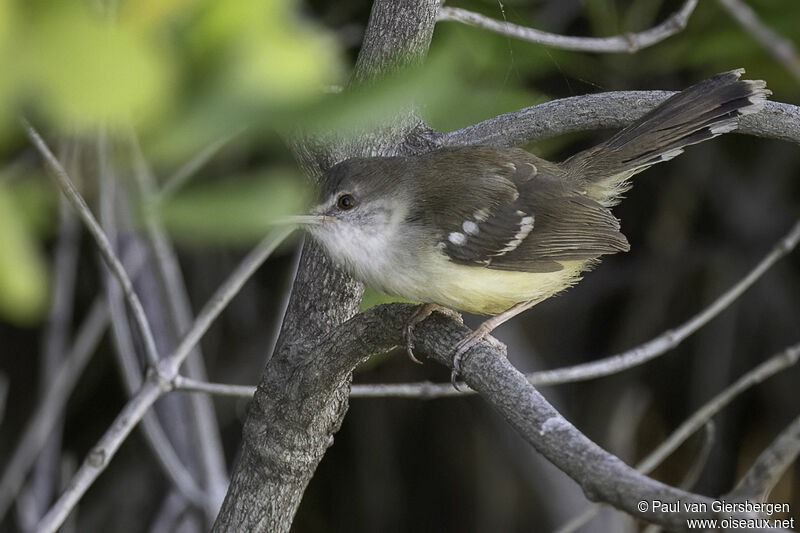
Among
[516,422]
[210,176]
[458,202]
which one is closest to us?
[516,422]

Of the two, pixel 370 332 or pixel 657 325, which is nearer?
pixel 370 332

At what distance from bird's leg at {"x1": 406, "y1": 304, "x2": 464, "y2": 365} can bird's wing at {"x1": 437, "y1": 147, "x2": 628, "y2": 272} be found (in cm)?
14

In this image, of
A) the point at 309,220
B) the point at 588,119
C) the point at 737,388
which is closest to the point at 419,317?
the point at 309,220

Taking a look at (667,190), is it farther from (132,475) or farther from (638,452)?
(132,475)

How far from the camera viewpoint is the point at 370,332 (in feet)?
6.53

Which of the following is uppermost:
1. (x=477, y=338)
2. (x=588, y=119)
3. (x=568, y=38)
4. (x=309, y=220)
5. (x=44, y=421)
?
(x=568, y=38)

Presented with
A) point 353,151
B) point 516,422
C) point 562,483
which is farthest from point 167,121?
point 562,483

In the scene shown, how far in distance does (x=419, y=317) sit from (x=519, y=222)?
1.35 ft

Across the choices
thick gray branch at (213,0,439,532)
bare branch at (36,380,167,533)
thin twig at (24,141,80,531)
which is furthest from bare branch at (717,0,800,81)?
thin twig at (24,141,80,531)

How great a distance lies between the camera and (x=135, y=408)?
88.7 inches

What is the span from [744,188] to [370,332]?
3.21 metres

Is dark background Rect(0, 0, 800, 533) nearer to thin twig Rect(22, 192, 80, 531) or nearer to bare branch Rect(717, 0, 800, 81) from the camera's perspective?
thin twig Rect(22, 192, 80, 531)

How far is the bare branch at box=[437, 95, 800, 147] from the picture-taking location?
229cm

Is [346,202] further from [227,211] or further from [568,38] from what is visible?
[227,211]
